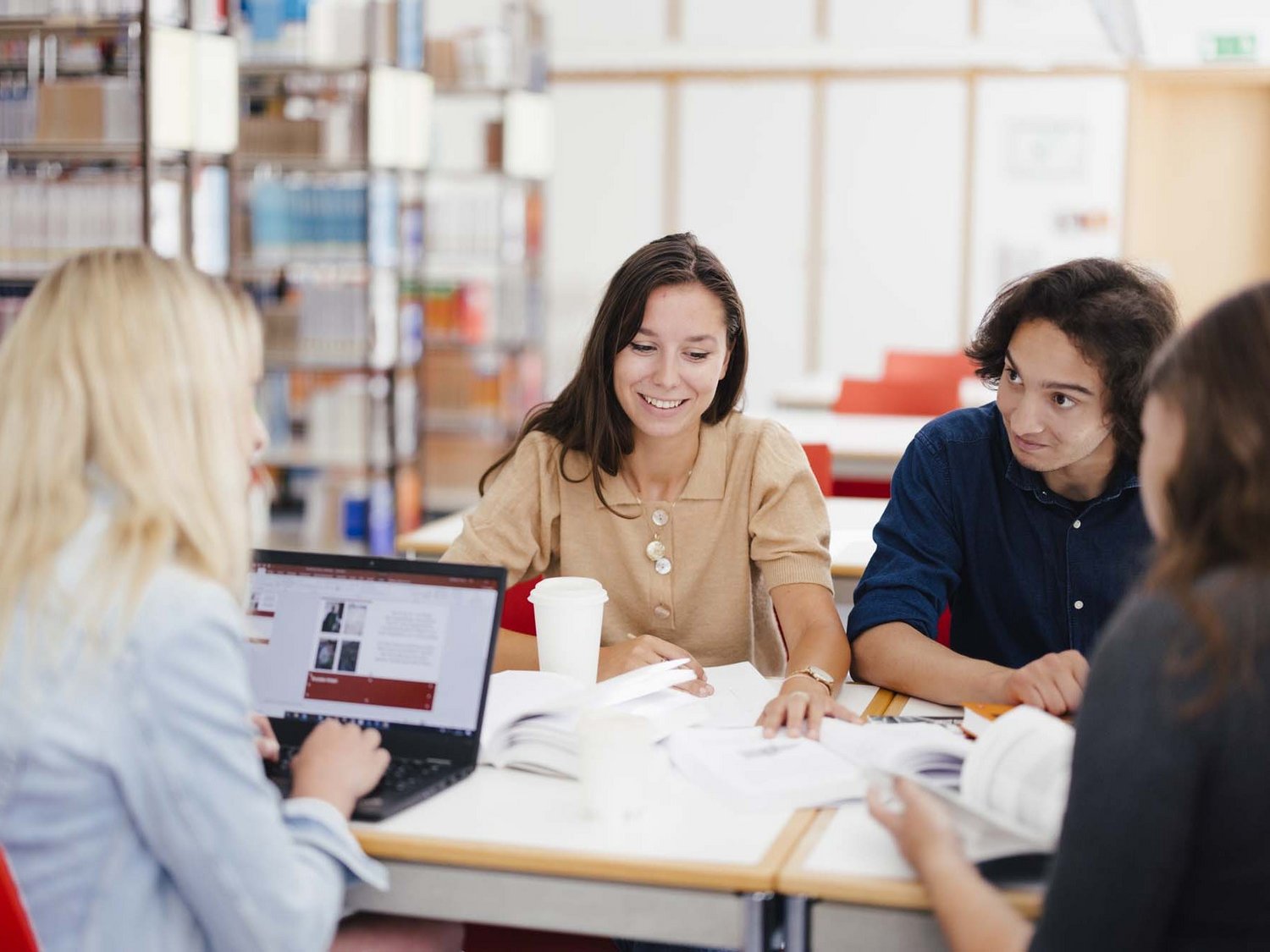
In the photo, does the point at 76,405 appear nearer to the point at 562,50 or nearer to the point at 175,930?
the point at 175,930

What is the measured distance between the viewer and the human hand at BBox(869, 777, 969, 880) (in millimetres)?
1234

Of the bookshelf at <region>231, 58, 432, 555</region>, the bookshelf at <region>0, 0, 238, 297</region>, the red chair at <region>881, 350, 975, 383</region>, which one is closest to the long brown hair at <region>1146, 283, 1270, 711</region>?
the bookshelf at <region>0, 0, 238, 297</region>

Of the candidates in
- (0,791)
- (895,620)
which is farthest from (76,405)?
(895,620)

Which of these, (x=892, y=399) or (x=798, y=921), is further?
(x=892, y=399)

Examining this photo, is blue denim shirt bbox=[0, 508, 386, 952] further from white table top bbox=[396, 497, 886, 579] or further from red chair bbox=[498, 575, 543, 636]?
white table top bbox=[396, 497, 886, 579]

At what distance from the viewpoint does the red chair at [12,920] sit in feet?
3.55

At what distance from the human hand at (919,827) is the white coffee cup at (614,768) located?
0.23 metres

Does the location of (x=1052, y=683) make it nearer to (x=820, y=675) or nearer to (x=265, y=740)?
(x=820, y=675)

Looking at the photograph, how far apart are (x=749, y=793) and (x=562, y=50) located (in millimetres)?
7680

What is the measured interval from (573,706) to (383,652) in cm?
23

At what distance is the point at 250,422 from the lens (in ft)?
4.22

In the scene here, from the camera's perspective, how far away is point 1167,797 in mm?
988

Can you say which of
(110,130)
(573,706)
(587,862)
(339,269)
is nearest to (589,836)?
(587,862)

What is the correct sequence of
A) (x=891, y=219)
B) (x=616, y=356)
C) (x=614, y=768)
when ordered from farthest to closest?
(x=891, y=219)
(x=616, y=356)
(x=614, y=768)
